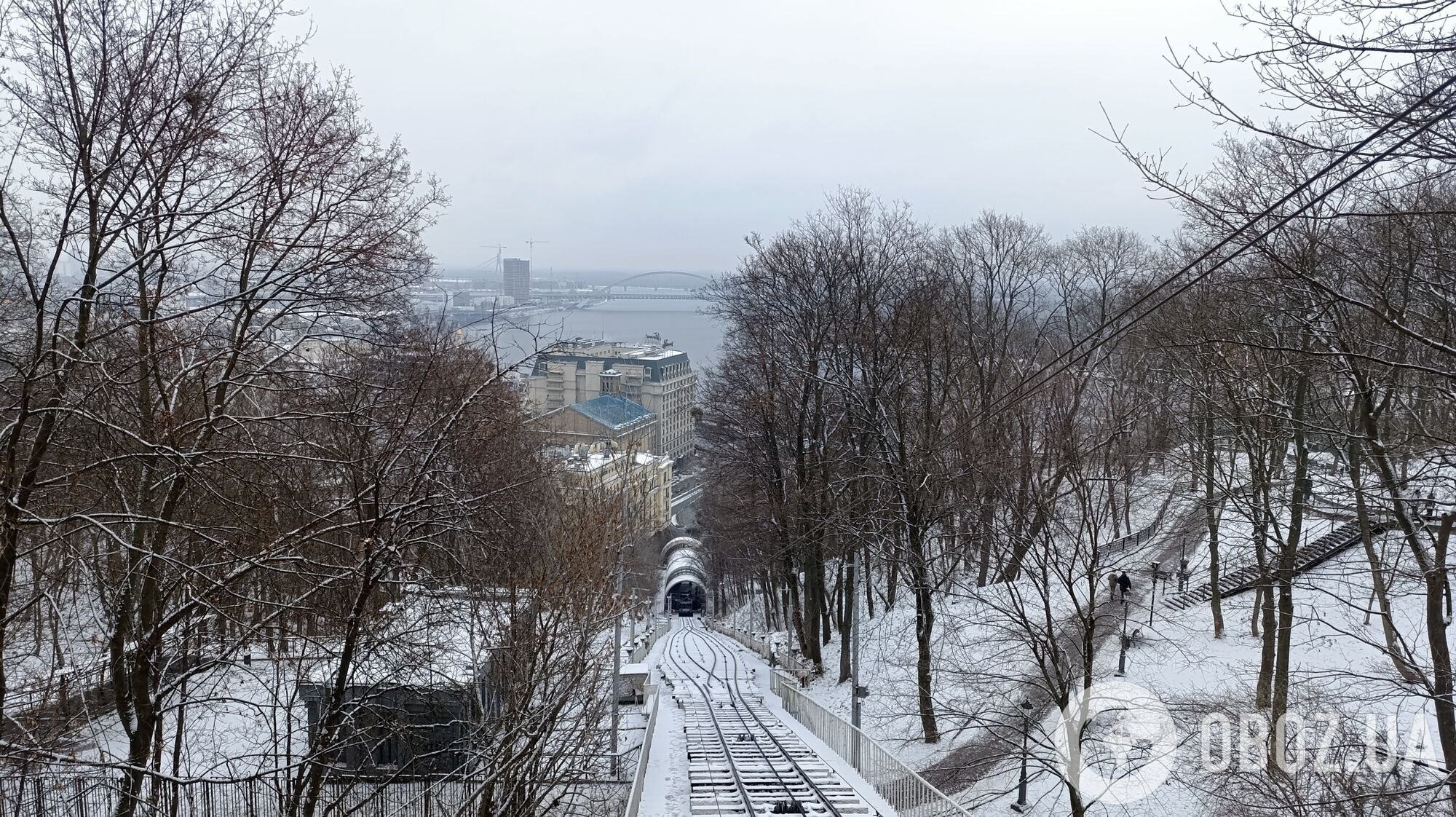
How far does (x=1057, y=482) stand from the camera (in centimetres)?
1116

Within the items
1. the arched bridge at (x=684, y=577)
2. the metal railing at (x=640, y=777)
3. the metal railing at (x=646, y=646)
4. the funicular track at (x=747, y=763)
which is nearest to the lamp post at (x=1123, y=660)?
the funicular track at (x=747, y=763)

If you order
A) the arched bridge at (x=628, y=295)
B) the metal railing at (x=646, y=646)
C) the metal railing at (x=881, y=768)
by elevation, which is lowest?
the metal railing at (x=646, y=646)

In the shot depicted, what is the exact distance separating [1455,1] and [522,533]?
10623 millimetres

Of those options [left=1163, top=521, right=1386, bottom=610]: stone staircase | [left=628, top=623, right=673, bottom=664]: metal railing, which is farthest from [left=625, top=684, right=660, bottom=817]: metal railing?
[left=1163, top=521, right=1386, bottom=610]: stone staircase

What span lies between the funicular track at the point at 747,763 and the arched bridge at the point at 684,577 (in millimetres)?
33587

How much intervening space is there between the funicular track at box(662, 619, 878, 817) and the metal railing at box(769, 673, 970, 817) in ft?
1.58

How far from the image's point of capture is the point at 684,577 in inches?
2324

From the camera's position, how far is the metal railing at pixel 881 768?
11.0 m

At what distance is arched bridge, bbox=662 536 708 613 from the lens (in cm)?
6031

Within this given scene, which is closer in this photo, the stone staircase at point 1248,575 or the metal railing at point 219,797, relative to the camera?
the metal railing at point 219,797

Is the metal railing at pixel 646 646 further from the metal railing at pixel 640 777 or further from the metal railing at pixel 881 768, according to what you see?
the metal railing at pixel 640 777

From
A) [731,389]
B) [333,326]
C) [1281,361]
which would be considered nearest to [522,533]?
[333,326]

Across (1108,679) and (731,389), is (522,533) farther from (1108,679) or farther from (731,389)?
(731,389)

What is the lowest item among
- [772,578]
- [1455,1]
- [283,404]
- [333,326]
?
[772,578]
